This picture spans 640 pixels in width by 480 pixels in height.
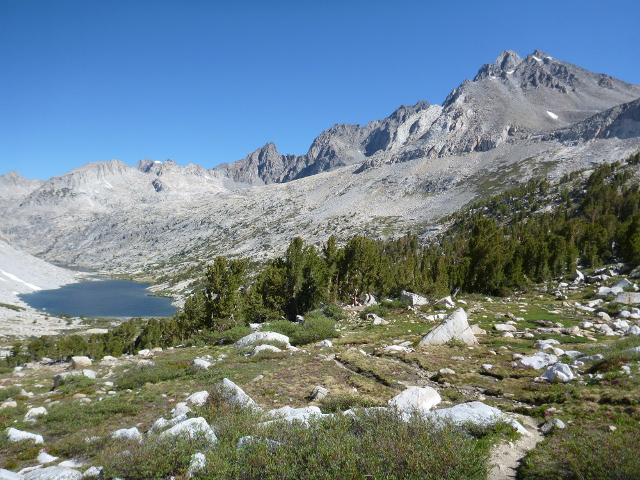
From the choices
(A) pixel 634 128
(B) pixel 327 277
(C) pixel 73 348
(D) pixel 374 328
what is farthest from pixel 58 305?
(A) pixel 634 128

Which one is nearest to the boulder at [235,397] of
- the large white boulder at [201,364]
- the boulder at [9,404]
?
the large white boulder at [201,364]

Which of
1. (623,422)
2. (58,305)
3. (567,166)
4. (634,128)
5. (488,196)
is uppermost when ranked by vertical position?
(634,128)

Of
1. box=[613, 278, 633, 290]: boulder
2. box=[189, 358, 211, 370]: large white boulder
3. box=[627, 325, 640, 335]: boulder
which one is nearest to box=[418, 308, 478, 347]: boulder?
box=[627, 325, 640, 335]: boulder

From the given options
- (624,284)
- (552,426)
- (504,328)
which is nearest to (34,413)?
(552,426)

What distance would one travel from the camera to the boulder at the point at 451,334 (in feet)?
72.0

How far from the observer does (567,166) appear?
591 feet

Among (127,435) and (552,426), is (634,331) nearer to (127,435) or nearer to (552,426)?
(552,426)

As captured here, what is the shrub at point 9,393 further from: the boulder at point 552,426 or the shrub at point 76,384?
the boulder at point 552,426

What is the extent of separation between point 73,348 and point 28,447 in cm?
6046

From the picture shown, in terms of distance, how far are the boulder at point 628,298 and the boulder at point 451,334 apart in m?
19.4

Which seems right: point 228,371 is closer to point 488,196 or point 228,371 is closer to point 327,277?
point 327,277

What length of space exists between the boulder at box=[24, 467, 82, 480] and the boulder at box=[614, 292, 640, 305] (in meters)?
40.8

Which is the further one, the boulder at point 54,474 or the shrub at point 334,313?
the shrub at point 334,313

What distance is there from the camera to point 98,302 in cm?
15288
